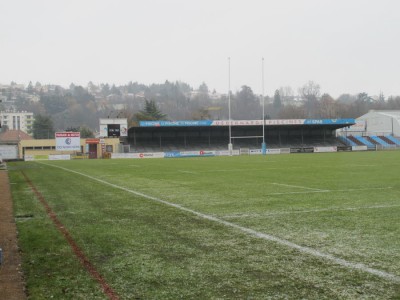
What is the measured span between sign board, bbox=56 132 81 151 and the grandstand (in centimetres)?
878

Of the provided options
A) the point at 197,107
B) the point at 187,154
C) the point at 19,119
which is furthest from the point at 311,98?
the point at 19,119

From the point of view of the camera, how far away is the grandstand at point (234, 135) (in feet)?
227

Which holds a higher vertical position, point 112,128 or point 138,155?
point 112,128

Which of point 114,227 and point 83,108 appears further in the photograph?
point 83,108

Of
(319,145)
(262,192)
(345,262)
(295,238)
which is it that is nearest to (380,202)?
(262,192)

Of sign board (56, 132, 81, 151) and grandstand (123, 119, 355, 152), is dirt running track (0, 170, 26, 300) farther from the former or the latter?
grandstand (123, 119, 355, 152)

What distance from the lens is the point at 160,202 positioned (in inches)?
427

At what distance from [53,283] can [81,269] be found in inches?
19.9

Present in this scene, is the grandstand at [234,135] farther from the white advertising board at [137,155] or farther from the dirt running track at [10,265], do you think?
the dirt running track at [10,265]

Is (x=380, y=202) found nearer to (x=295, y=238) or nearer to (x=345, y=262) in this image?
(x=295, y=238)

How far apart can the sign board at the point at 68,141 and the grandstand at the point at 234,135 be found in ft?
28.8

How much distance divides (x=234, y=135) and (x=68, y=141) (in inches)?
1041

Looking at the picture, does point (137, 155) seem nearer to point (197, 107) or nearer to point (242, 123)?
point (242, 123)

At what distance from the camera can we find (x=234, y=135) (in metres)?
74.2
